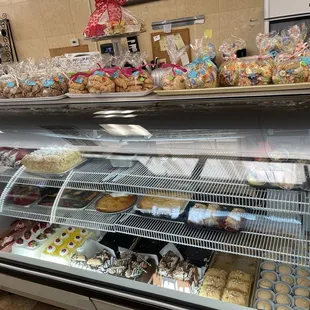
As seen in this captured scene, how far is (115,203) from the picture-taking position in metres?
1.48

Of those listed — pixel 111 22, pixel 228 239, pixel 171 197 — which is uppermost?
pixel 111 22

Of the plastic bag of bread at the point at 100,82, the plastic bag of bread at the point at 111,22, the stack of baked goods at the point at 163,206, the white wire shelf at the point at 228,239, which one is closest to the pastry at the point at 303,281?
the white wire shelf at the point at 228,239

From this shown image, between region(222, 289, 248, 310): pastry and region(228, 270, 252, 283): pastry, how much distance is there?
Answer: 0.31 feet

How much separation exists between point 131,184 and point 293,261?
0.69 meters

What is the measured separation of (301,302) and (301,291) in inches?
Answer: 2.1

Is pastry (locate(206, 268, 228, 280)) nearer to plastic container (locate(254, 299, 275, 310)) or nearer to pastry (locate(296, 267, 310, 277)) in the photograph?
plastic container (locate(254, 299, 275, 310))

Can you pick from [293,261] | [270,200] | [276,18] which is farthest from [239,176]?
[276,18]

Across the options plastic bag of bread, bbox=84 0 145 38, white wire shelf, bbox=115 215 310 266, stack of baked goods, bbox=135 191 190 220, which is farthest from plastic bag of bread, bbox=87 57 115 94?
white wire shelf, bbox=115 215 310 266

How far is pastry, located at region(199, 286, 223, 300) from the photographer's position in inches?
47.3

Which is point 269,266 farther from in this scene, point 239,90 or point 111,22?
point 111,22

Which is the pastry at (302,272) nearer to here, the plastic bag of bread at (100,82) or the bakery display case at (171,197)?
the bakery display case at (171,197)

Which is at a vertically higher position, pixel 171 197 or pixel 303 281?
pixel 171 197

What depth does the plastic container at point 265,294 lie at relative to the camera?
1.15 meters

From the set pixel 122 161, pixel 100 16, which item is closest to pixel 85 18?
pixel 100 16
